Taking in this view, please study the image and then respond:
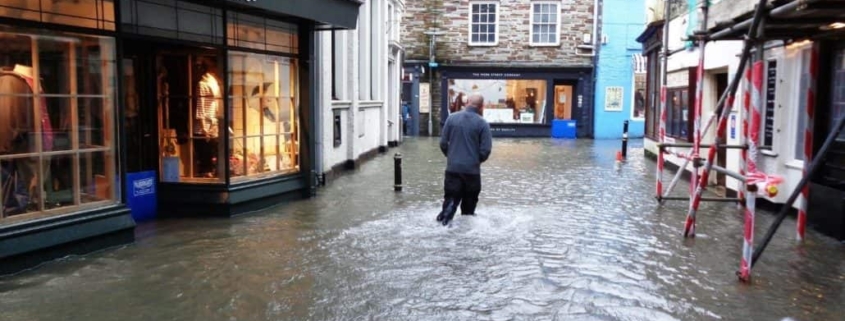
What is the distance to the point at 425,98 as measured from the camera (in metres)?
31.0

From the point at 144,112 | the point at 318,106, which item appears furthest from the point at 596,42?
the point at 144,112

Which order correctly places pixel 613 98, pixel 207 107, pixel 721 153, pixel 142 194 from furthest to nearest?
pixel 613 98 → pixel 721 153 → pixel 207 107 → pixel 142 194

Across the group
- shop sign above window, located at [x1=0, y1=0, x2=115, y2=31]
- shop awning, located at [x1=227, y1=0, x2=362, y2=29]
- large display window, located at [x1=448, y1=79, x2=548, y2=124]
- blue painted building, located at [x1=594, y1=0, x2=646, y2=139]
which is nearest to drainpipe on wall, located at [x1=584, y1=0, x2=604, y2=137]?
blue painted building, located at [x1=594, y1=0, x2=646, y2=139]

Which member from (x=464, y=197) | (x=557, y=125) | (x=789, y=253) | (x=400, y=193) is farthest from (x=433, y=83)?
(x=789, y=253)

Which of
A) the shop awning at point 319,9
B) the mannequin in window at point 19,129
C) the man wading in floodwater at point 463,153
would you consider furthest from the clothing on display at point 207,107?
the man wading in floodwater at point 463,153

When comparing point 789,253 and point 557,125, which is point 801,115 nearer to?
point 789,253

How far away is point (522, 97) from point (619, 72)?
415cm

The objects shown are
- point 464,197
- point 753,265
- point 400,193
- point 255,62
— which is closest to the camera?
point 753,265

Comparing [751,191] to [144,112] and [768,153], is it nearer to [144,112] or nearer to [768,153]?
[768,153]

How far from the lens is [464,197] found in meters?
9.30

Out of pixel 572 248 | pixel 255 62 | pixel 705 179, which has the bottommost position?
pixel 572 248

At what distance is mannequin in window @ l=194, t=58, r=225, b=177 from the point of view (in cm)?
982

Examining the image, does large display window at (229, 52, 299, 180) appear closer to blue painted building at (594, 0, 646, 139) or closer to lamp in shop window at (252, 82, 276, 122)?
lamp in shop window at (252, 82, 276, 122)

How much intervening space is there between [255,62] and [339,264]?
4.29 m
